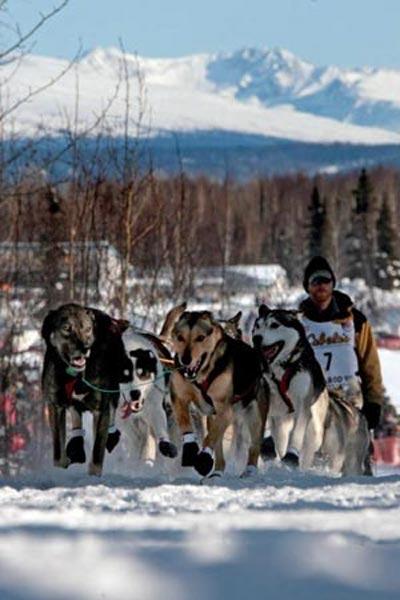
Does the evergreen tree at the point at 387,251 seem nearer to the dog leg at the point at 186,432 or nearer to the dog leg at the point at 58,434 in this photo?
the dog leg at the point at 186,432

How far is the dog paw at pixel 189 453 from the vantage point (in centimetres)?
778

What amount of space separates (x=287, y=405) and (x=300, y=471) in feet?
1.40

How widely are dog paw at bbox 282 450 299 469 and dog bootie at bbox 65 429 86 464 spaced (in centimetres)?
116

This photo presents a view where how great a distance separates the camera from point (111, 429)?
8203 mm

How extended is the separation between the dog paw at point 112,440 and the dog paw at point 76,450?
412 mm

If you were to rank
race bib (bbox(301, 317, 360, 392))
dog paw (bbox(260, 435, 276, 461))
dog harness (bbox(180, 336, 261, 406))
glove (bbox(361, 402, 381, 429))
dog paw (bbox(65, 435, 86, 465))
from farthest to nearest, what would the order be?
glove (bbox(361, 402, 381, 429)), race bib (bbox(301, 317, 360, 392)), dog paw (bbox(260, 435, 276, 461)), dog paw (bbox(65, 435, 86, 465)), dog harness (bbox(180, 336, 261, 406))

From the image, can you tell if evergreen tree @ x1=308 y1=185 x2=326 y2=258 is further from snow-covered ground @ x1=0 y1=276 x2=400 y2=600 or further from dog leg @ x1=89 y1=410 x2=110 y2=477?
snow-covered ground @ x1=0 y1=276 x2=400 y2=600

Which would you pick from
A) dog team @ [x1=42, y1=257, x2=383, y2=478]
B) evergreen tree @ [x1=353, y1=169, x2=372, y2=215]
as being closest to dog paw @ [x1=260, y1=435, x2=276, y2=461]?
dog team @ [x1=42, y1=257, x2=383, y2=478]

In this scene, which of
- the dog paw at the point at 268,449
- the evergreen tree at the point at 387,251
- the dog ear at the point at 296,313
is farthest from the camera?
the evergreen tree at the point at 387,251

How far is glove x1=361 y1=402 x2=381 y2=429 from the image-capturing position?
29.9ft

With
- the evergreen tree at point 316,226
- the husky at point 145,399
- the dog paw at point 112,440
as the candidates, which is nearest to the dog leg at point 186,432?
the husky at point 145,399

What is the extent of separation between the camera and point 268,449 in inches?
327

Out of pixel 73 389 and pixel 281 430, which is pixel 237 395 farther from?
pixel 73 389

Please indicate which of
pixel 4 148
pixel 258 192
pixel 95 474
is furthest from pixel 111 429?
pixel 258 192
